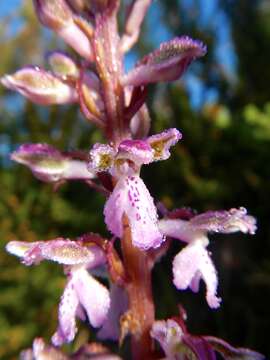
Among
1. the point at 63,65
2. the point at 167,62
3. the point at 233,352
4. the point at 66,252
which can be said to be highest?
the point at 63,65

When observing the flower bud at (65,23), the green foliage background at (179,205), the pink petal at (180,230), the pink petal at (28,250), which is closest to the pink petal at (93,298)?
the pink petal at (28,250)

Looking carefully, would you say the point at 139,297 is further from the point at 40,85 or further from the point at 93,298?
the point at 40,85

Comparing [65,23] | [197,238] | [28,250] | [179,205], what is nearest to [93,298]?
[28,250]

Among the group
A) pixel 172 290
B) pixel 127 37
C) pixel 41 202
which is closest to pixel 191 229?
pixel 127 37

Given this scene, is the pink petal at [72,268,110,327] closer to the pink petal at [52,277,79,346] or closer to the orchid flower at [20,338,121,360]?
the pink petal at [52,277,79,346]

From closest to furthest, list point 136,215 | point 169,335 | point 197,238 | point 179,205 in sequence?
point 136,215 → point 169,335 → point 197,238 → point 179,205

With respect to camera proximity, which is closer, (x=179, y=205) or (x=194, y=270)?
(x=194, y=270)

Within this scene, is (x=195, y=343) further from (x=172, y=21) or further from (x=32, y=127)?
(x=172, y=21)
